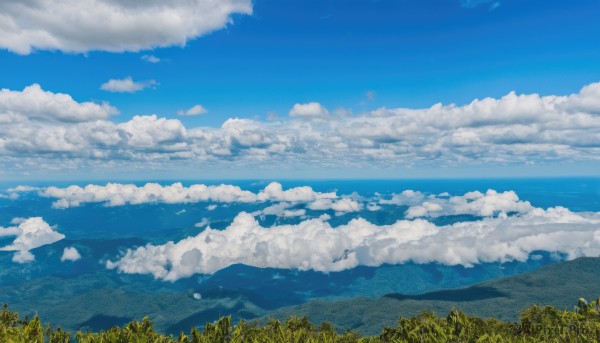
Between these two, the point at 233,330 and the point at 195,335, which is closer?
the point at 195,335

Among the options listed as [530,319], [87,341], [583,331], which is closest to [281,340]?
[87,341]

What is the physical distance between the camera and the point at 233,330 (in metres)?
38.7

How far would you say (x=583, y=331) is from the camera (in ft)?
111

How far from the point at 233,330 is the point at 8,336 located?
18.2 meters

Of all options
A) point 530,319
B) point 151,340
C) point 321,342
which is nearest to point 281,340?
point 321,342

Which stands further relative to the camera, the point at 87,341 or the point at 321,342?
the point at 321,342

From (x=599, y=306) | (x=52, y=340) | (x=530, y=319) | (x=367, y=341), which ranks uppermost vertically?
(x=599, y=306)

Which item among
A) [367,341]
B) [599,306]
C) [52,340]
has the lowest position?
[367,341]

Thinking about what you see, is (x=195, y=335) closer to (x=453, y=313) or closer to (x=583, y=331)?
(x=453, y=313)

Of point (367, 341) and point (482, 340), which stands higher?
point (482, 340)

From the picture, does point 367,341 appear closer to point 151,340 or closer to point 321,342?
point 321,342

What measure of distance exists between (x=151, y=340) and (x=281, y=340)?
36.6 feet

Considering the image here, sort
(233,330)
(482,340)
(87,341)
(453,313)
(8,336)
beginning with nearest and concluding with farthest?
(8,336), (482,340), (87,341), (233,330), (453,313)

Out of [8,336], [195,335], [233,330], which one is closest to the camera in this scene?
[8,336]
